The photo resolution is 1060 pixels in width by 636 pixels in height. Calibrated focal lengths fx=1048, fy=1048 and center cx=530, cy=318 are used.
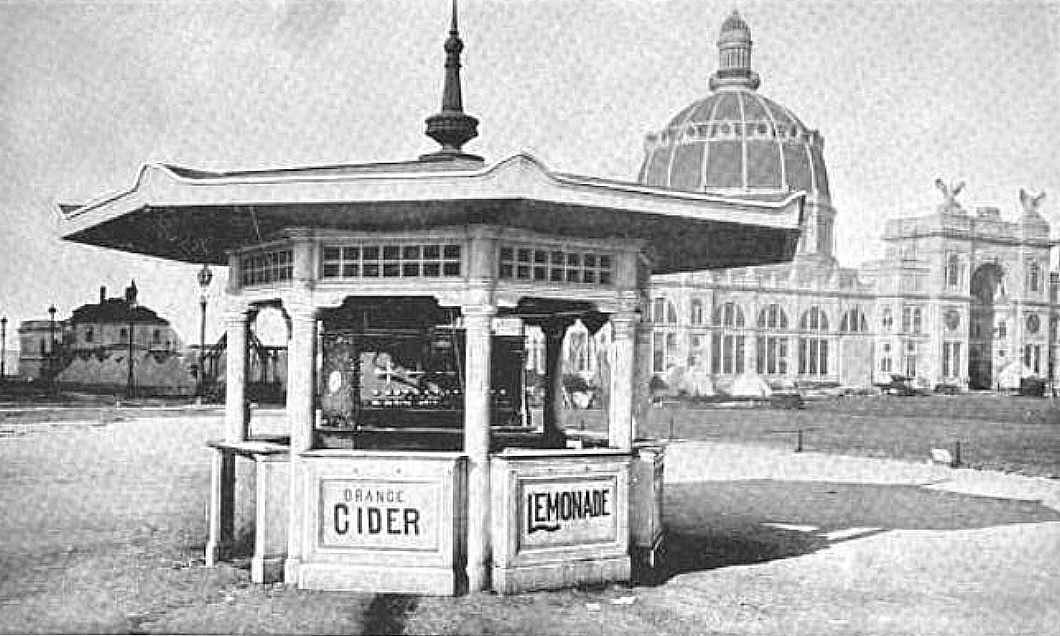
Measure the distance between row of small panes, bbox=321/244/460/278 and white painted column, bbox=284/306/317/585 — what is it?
0.47m

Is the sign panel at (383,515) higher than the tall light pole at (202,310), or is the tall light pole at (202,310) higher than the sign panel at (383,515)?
the tall light pole at (202,310)

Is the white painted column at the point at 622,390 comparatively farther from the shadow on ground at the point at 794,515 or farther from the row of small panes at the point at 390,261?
the row of small panes at the point at 390,261

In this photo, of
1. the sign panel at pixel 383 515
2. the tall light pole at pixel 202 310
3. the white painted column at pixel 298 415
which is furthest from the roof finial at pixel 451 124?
the tall light pole at pixel 202 310

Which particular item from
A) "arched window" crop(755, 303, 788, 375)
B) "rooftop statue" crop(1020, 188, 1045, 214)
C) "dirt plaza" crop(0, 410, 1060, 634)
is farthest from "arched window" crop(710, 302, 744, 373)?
"dirt plaza" crop(0, 410, 1060, 634)

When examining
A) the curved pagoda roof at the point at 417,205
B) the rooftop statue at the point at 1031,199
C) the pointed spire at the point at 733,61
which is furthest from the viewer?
the pointed spire at the point at 733,61

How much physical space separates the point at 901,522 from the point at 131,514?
33.6 feet

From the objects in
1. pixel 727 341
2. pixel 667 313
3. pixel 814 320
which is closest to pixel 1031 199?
pixel 667 313

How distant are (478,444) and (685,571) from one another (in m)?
2.72

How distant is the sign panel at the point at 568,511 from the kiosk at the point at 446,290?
0.01 m

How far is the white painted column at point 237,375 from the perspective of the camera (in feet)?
34.1

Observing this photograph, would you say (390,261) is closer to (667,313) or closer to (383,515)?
(383,515)

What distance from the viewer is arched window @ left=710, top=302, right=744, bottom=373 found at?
102m

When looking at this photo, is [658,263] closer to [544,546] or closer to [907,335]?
[544,546]

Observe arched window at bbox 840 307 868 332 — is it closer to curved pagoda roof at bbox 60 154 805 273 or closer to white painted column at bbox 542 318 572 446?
white painted column at bbox 542 318 572 446
